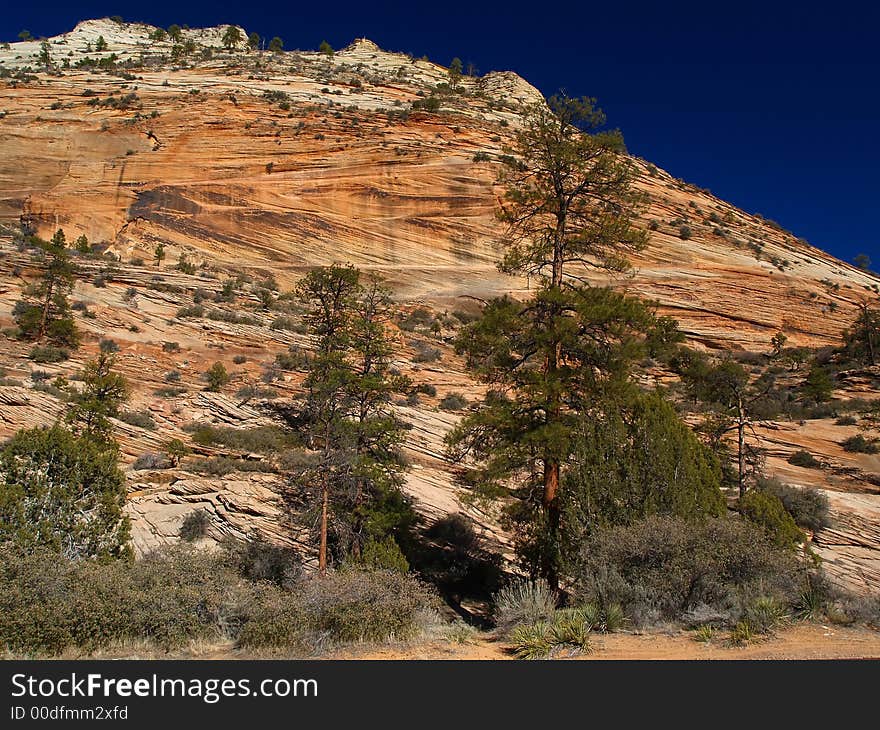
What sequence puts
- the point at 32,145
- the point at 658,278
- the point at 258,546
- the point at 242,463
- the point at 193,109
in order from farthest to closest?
the point at 193,109 < the point at 32,145 < the point at 658,278 < the point at 242,463 < the point at 258,546

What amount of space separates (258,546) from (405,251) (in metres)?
26.8

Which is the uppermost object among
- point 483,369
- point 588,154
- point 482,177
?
point 482,177

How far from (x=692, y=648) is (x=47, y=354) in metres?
19.8

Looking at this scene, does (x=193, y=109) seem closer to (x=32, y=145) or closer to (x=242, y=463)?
(x=32, y=145)

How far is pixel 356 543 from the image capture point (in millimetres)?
11211

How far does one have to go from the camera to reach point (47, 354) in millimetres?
17859

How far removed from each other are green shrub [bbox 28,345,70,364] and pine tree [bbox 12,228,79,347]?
0.72m

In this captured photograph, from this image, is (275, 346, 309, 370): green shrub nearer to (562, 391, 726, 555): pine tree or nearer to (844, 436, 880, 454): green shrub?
(562, 391, 726, 555): pine tree

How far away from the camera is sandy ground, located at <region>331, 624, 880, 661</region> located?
5.56 meters

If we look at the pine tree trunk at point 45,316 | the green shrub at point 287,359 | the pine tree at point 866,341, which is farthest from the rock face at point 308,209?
the pine tree trunk at point 45,316

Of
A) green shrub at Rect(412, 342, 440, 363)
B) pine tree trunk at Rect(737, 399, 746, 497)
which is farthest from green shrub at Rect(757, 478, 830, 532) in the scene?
green shrub at Rect(412, 342, 440, 363)

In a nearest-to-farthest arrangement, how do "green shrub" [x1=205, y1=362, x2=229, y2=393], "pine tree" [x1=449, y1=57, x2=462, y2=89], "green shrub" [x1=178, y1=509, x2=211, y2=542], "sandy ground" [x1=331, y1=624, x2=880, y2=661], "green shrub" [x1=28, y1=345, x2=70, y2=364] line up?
"sandy ground" [x1=331, y1=624, x2=880, y2=661] < "green shrub" [x1=178, y1=509, x2=211, y2=542] < "green shrub" [x1=28, y1=345, x2=70, y2=364] < "green shrub" [x1=205, y1=362, x2=229, y2=393] < "pine tree" [x1=449, y1=57, x2=462, y2=89]

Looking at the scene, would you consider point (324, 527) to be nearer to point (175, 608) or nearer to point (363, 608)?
point (175, 608)
